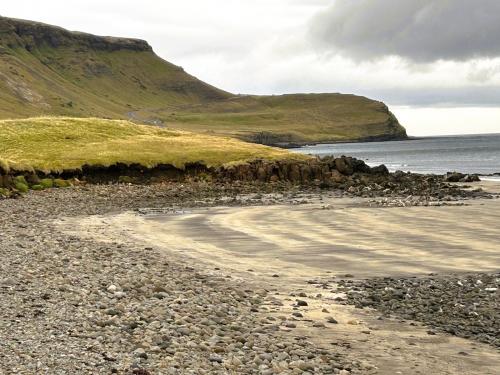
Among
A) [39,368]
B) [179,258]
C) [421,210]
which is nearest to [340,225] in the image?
[421,210]

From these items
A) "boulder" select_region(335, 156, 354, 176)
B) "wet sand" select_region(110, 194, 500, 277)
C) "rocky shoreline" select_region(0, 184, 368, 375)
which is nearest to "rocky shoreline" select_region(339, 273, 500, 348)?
"wet sand" select_region(110, 194, 500, 277)

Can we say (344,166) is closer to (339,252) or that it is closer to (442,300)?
(339,252)

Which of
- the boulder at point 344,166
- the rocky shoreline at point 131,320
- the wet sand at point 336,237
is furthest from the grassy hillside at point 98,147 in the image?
the rocky shoreline at point 131,320

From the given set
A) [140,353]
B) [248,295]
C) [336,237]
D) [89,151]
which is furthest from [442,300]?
[89,151]

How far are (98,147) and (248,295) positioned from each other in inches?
2575

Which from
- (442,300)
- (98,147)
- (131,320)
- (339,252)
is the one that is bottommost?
(339,252)

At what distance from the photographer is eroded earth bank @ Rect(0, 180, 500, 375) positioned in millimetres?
12516

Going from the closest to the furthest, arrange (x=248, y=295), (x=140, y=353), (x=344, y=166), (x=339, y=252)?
1. (x=140, y=353)
2. (x=248, y=295)
3. (x=339, y=252)
4. (x=344, y=166)

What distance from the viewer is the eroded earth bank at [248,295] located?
12516 millimetres

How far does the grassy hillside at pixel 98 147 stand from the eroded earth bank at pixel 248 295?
3383 cm

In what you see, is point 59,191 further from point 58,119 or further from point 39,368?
point 39,368

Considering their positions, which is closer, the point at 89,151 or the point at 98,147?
the point at 89,151

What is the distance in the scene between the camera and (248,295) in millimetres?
19281

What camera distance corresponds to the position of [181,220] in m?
41.8
